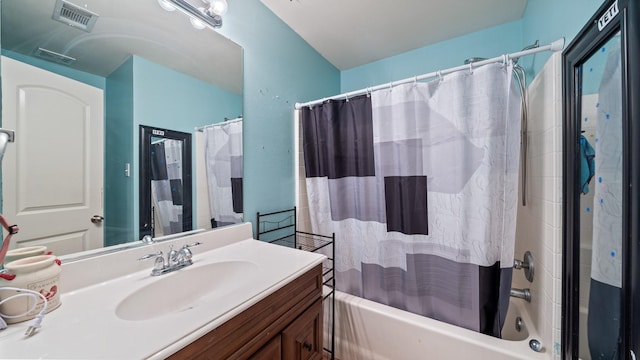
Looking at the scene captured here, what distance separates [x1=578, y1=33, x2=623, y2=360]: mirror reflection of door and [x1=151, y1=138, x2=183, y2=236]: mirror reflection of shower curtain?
1.63 meters

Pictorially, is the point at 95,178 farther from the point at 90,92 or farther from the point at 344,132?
the point at 344,132

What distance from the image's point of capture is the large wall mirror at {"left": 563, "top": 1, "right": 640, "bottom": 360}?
555mm

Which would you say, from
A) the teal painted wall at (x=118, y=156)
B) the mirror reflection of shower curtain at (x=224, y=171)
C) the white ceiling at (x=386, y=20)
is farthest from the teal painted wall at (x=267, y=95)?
the teal painted wall at (x=118, y=156)

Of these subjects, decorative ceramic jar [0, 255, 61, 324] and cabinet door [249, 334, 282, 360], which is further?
cabinet door [249, 334, 282, 360]

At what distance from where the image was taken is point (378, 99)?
4.71ft

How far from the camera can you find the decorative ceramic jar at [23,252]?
0.64 m

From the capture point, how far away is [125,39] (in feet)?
2.97

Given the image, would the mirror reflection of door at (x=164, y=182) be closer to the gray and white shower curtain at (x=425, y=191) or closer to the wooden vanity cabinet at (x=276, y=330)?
the wooden vanity cabinet at (x=276, y=330)

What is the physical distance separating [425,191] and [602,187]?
0.65 meters

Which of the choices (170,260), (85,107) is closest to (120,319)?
(170,260)

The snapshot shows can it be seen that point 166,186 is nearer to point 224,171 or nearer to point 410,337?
point 224,171

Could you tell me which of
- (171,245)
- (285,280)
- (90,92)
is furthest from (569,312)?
(90,92)

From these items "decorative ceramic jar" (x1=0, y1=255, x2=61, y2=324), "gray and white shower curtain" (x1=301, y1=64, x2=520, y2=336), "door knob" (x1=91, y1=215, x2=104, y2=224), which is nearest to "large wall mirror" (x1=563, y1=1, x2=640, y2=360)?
"gray and white shower curtain" (x1=301, y1=64, x2=520, y2=336)

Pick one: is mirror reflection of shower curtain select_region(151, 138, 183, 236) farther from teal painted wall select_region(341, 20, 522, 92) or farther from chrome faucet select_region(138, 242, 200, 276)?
teal painted wall select_region(341, 20, 522, 92)
